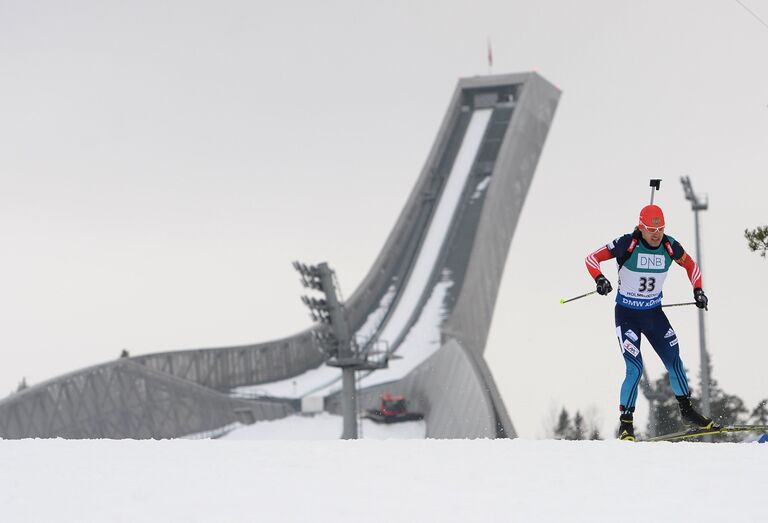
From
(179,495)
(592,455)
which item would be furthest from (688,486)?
(179,495)

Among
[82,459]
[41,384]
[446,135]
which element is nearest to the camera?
Result: [82,459]

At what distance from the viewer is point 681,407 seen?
43.0 feet

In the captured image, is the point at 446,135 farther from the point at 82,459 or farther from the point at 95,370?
the point at 82,459

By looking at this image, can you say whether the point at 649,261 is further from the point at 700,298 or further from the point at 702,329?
the point at 702,329

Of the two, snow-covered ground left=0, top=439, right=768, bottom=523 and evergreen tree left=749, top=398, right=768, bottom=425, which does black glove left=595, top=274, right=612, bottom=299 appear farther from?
evergreen tree left=749, top=398, right=768, bottom=425

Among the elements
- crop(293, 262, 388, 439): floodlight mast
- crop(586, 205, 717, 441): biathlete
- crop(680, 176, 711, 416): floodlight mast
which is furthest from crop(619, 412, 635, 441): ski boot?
crop(293, 262, 388, 439): floodlight mast

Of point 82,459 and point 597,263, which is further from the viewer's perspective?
point 597,263

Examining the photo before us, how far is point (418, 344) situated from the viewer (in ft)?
215

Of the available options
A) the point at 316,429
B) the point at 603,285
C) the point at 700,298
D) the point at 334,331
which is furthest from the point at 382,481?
the point at 316,429

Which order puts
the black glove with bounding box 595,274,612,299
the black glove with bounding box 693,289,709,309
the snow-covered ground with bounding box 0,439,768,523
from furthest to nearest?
the black glove with bounding box 693,289,709,309 < the black glove with bounding box 595,274,612,299 < the snow-covered ground with bounding box 0,439,768,523

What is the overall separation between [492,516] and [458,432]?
3447 centimetres

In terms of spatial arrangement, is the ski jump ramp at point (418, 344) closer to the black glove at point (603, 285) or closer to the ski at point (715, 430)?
the ski at point (715, 430)

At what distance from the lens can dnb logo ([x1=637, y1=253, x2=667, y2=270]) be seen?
12.5 m

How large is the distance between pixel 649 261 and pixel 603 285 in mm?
614
